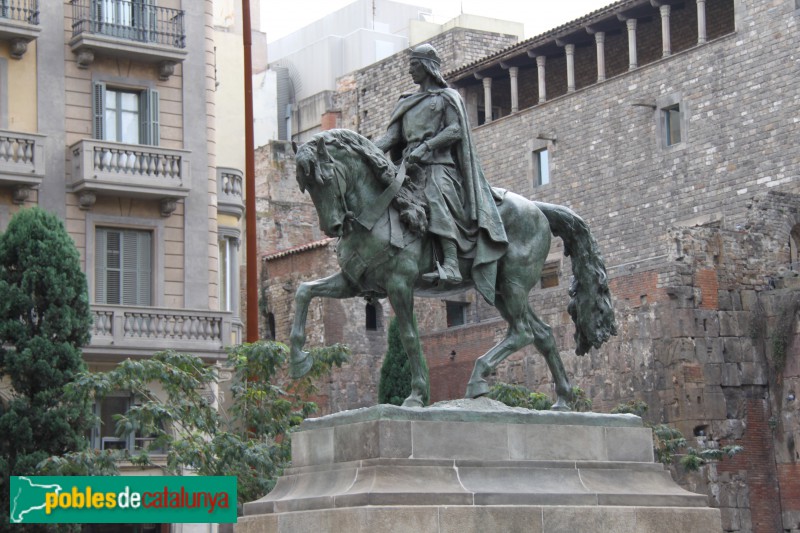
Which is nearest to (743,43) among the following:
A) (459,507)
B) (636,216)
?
(636,216)

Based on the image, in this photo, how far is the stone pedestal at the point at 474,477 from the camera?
13734 mm

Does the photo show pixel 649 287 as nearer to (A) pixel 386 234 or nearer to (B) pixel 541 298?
(B) pixel 541 298

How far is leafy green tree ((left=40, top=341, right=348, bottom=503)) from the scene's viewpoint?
23.5 m

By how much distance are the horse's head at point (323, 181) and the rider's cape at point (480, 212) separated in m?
1.33

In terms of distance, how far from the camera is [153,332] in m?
33.0

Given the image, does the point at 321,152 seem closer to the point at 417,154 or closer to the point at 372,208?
the point at 372,208

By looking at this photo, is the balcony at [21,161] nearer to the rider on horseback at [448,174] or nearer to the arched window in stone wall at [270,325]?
the rider on horseback at [448,174]

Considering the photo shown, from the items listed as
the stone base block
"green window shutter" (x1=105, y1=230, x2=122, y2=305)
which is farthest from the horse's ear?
"green window shutter" (x1=105, y1=230, x2=122, y2=305)

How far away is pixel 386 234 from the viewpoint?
1497cm

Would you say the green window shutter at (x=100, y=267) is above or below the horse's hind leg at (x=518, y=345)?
above

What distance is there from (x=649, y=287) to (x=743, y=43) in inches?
341

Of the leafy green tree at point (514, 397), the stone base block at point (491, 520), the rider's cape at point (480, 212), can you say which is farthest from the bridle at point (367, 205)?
the leafy green tree at point (514, 397)

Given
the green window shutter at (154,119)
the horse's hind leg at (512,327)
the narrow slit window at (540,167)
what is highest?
the narrow slit window at (540,167)

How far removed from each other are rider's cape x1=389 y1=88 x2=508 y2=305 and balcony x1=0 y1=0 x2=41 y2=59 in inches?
753
